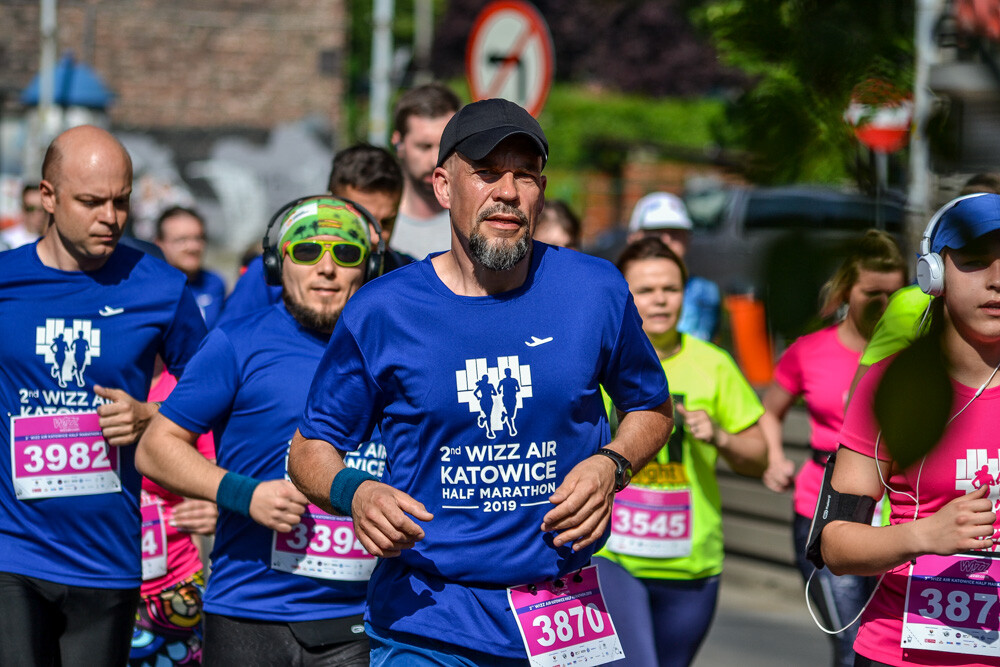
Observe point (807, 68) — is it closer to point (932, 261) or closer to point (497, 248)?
point (932, 261)

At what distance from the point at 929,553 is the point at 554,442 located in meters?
0.85

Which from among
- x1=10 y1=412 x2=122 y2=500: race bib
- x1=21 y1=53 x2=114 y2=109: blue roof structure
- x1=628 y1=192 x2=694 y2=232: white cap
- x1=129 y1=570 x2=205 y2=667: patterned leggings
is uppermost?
x1=21 y1=53 x2=114 y2=109: blue roof structure

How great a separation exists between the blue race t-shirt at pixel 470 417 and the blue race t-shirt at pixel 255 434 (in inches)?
27.4

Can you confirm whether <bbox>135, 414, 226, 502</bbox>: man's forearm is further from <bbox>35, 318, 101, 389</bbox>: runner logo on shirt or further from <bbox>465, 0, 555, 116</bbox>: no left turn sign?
<bbox>465, 0, 555, 116</bbox>: no left turn sign

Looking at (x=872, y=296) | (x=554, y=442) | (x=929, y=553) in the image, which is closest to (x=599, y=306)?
(x=554, y=442)

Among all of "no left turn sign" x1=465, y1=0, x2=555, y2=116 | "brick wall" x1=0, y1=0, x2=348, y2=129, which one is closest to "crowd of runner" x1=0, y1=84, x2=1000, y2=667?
"no left turn sign" x1=465, y1=0, x2=555, y2=116

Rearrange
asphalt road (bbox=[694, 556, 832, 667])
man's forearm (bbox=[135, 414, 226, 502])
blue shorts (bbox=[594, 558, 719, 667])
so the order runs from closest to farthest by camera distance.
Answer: man's forearm (bbox=[135, 414, 226, 502]) → blue shorts (bbox=[594, 558, 719, 667]) → asphalt road (bbox=[694, 556, 832, 667])

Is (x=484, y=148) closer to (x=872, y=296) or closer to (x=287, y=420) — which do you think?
(x=287, y=420)

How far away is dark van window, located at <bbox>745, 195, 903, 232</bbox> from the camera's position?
104 centimetres

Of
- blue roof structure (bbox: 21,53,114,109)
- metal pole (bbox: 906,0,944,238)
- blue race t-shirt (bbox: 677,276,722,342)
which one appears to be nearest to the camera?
metal pole (bbox: 906,0,944,238)

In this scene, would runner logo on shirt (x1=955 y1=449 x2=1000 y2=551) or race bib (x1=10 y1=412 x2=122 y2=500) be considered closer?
runner logo on shirt (x1=955 y1=449 x2=1000 y2=551)

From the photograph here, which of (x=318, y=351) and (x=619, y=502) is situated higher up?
(x=318, y=351)

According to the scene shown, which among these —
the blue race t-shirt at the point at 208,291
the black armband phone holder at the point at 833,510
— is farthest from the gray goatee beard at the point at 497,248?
the blue race t-shirt at the point at 208,291

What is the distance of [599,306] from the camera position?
9.98 ft
